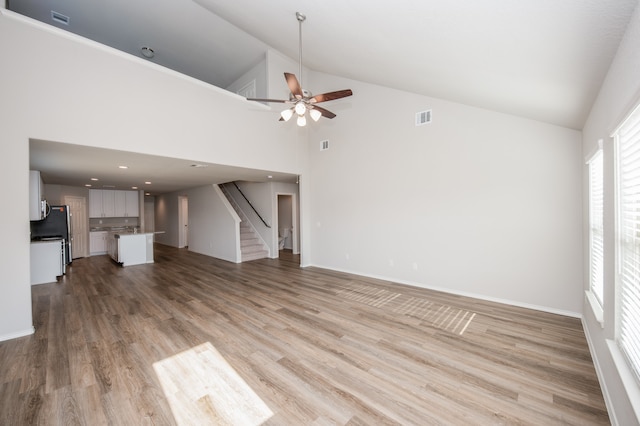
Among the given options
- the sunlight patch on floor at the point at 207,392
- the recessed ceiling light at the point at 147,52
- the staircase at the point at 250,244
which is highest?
the recessed ceiling light at the point at 147,52

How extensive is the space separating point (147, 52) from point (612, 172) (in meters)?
8.56

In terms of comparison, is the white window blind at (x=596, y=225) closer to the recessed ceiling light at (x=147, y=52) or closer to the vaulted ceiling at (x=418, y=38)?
the vaulted ceiling at (x=418, y=38)

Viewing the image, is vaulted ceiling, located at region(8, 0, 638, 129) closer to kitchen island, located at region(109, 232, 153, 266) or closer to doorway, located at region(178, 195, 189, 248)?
kitchen island, located at region(109, 232, 153, 266)

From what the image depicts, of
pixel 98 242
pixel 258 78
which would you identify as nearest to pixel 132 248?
pixel 98 242

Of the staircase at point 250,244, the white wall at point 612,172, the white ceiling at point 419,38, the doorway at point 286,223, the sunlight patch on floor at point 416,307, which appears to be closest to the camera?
the white wall at point 612,172

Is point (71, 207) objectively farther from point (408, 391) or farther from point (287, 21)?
point (408, 391)

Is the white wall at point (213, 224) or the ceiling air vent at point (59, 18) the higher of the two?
the ceiling air vent at point (59, 18)

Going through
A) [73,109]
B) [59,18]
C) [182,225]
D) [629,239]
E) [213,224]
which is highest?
[59,18]

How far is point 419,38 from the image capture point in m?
2.63

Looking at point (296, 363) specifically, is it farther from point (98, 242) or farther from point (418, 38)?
point (98, 242)

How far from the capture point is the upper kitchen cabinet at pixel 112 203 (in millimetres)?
9117

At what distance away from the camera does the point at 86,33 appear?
5516 millimetres

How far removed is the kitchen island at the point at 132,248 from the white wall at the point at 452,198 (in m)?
5.44

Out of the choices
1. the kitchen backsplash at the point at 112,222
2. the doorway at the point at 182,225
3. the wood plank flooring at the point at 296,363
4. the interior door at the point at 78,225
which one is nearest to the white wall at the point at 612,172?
the wood plank flooring at the point at 296,363
